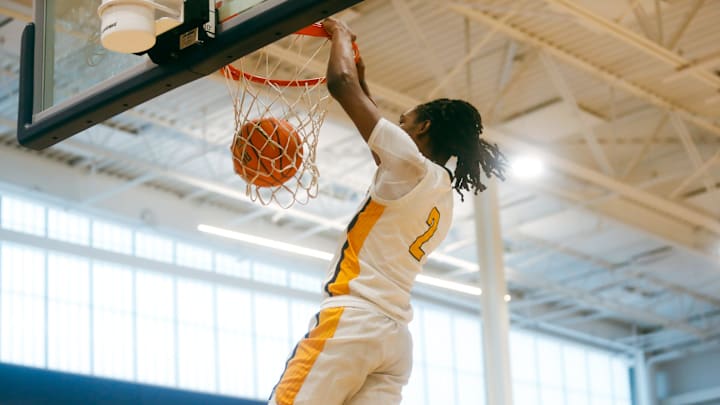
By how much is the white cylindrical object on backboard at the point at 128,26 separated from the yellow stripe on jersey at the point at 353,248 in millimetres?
1250

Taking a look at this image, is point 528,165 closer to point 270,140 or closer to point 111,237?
point 111,237

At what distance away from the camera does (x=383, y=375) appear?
4230mm

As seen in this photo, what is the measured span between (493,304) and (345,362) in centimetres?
1135

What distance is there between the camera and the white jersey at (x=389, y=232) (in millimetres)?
4211

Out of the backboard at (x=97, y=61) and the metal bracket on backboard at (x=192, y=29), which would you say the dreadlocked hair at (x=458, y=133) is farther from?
the metal bracket on backboard at (x=192, y=29)

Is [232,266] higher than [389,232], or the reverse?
[232,266]

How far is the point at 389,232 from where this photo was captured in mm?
4332

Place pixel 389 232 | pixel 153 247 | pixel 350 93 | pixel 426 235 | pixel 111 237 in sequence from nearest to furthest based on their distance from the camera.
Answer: pixel 350 93 < pixel 389 232 < pixel 426 235 < pixel 111 237 < pixel 153 247

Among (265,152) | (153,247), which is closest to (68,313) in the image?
(153,247)

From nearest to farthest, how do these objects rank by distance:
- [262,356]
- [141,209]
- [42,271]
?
[42,271] → [141,209] → [262,356]

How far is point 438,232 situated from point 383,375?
2.18 feet

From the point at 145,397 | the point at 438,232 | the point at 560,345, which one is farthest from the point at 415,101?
the point at 560,345

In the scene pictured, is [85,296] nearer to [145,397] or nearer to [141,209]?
[141,209]

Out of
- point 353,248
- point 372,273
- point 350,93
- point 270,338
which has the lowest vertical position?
point 372,273
